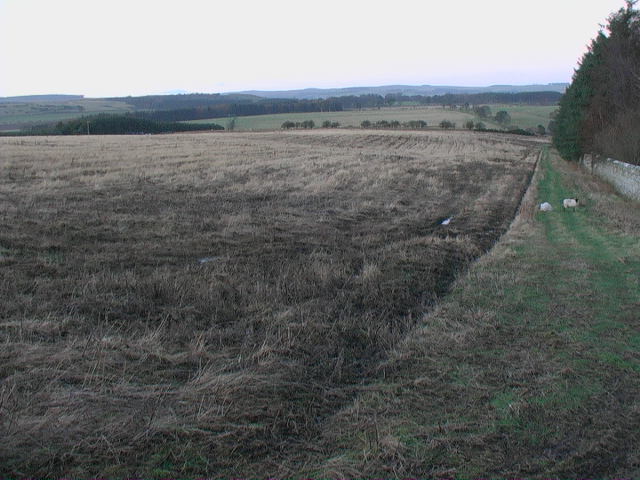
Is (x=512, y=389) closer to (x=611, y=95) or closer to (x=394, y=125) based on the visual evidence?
(x=611, y=95)

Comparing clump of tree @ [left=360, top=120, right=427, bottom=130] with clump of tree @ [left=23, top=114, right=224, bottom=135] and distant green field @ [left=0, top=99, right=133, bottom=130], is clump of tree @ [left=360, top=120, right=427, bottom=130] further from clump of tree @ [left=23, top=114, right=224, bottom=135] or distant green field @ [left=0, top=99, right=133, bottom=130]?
distant green field @ [left=0, top=99, right=133, bottom=130]

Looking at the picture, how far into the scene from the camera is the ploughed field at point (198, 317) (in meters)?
3.88

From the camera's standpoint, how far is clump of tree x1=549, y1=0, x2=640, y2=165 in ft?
78.1

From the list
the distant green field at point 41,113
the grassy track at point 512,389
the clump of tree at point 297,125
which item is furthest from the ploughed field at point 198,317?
the distant green field at point 41,113

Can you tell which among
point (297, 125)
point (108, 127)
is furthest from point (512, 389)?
point (108, 127)

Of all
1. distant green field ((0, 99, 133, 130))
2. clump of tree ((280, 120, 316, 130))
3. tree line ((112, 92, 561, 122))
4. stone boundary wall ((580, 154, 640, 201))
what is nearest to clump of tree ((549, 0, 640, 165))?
stone boundary wall ((580, 154, 640, 201))

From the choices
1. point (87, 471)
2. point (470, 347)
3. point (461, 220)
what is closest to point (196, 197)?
point (461, 220)

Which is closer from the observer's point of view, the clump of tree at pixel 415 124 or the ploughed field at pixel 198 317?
the ploughed field at pixel 198 317

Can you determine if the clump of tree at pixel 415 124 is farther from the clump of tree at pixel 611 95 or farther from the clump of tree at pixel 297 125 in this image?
the clump of tree at pixel 611 95

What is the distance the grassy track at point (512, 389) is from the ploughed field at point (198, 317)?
382 millimetres

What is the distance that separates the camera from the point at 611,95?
1095 inches

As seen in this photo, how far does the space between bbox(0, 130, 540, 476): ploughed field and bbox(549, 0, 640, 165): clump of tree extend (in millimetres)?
11239

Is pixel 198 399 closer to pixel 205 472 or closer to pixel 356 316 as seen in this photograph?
pixel 205 472

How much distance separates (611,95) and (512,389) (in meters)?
28.4
